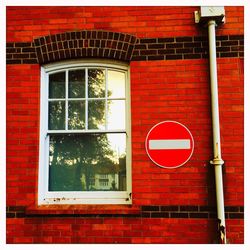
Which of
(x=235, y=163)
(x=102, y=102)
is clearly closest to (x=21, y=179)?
(x=102, y=102)

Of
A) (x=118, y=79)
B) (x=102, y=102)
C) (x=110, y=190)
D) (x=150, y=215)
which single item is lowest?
(x=150, y=215)

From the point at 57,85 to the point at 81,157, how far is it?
1.05 m

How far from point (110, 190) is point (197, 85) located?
1.77 metres

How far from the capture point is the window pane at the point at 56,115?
4363 millimetres

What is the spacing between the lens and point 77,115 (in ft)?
14.3

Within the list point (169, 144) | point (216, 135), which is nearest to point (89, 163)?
point (169, 144)

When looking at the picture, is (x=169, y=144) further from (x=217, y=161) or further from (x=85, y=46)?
(x=85, y=46)

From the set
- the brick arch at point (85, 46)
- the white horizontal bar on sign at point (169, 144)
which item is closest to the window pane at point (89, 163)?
the white horizontal bar on sign at point (169, 144)

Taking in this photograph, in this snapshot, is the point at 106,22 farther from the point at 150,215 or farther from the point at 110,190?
the point at 150,215

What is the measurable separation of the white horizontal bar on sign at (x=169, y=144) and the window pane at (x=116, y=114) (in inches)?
19.6

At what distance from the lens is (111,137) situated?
14.1 ft

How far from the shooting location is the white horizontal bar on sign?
4047 millimetres

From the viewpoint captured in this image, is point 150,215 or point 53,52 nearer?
point 150,215

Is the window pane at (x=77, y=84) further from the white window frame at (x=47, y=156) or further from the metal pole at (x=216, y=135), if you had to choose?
the metal pole at (x=216, y=135)
